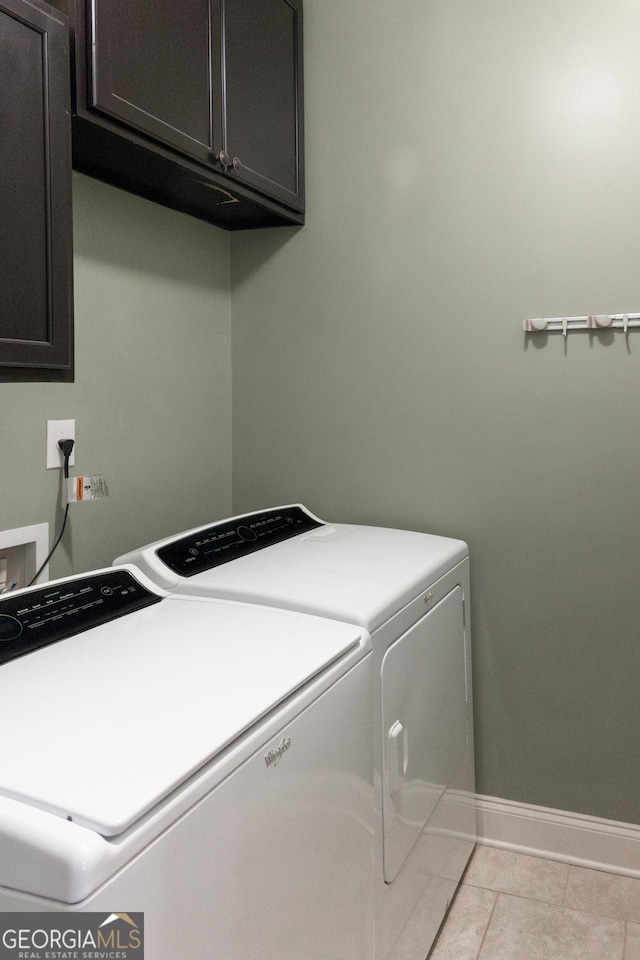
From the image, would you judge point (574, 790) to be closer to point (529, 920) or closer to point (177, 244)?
point (529, 920)

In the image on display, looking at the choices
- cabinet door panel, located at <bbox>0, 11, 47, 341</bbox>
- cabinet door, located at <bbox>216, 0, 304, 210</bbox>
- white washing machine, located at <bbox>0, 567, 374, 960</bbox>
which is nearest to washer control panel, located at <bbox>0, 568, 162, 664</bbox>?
white washing machine, located at <bbox>0, 567, 374, 960</bbox>

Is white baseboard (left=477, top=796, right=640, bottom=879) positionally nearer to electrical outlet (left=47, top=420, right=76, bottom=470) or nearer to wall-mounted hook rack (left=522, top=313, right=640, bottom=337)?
wall-mounted hook rack (left=522, top=313, right=640, bottom=337)

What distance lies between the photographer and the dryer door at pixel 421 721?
5.15 ft

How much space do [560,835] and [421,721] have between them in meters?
0.81

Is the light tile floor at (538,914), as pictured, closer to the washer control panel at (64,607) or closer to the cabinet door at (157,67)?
the washer control panel at (64,607)

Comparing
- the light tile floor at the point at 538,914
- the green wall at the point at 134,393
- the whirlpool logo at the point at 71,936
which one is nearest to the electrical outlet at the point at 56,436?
the green wall at the point at 134,393

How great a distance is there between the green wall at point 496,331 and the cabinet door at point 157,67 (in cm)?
63

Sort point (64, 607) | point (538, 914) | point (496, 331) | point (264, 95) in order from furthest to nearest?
point (496, 331)
point (264, 95)
point (538, 914)
point (64, 607)

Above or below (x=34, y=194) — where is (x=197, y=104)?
above

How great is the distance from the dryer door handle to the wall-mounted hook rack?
1170 millimetres

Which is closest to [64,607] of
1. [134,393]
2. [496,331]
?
[134,393]

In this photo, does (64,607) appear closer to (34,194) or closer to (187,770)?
(187,770)

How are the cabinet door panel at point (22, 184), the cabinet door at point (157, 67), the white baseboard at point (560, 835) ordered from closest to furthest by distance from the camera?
1. the cabinet door panel at point (22, 184)
2. the cabinet door at point (157, 67)
3. the white baseboard at point (560, 835)

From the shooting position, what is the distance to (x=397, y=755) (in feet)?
5.24
